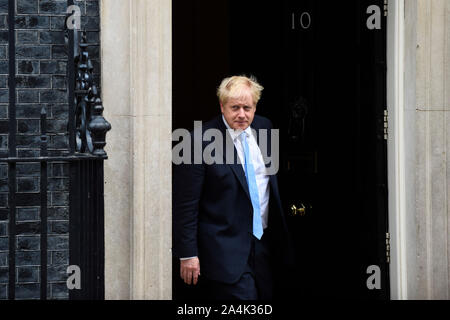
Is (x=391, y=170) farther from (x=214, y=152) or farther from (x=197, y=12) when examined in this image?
(x=197, y=12)

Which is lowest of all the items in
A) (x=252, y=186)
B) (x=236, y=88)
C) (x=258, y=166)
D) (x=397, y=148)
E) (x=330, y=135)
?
(x=252, y=186)

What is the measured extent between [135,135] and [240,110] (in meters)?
0.68

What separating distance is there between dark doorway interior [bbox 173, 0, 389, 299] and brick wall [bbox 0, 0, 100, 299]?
5.50 feet

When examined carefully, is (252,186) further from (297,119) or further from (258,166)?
(297,119)

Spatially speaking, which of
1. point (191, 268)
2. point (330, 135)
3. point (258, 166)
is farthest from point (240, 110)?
point (330, 135)

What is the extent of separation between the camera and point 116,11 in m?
4.73

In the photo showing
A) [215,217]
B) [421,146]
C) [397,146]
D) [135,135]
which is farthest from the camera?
[397,146]

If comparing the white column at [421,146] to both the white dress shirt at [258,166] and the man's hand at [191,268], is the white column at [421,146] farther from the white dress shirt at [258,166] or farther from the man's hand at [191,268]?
the man's hand at [191,268]

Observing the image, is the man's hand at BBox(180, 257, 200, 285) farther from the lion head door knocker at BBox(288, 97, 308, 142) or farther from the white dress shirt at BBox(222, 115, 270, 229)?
the lion head door knocker at BBox(288, 97, 308, 142)

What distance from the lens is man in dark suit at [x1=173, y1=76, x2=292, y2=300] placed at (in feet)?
14.8

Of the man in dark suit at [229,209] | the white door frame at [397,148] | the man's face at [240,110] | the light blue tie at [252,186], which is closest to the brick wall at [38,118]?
the man in dark suit at [229,209]

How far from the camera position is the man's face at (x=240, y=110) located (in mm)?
4475

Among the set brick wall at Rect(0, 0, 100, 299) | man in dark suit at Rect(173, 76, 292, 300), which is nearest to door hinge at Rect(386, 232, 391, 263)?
man in dark suit at Rect(173, 76, 292, 300)

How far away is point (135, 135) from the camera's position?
471 cm
